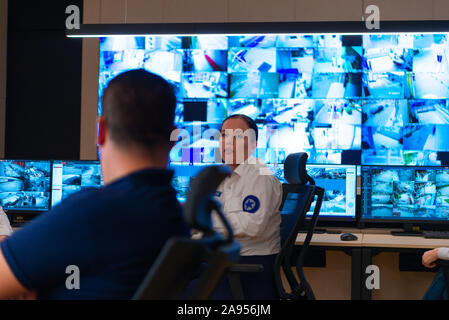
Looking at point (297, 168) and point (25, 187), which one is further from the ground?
point (297, 168)

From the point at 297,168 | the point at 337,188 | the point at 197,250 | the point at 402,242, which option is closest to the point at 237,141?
the point at 297,168

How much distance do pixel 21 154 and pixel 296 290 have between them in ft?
9.98

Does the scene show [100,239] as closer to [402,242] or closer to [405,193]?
[402,242]

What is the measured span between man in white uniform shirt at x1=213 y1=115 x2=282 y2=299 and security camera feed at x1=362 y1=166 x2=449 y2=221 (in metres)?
1.02

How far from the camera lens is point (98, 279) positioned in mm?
853

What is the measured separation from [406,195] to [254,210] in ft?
4.45

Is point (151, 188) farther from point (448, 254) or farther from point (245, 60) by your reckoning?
point (245, 60)

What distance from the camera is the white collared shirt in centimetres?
246

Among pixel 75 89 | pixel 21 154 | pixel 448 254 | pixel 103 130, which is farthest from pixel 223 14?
pixel 103 130

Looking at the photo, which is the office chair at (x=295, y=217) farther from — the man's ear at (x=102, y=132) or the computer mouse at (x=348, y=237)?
the man's ear at (x=102, y=132)

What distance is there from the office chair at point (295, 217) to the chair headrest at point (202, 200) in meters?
1.85

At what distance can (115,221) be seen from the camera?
32.4 inches

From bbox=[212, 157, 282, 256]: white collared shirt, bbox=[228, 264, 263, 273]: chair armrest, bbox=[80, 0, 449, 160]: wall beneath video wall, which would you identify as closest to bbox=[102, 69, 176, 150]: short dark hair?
bbox=[228, 264, 263, 273]: chair armrest

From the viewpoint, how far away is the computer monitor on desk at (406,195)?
329 cm
